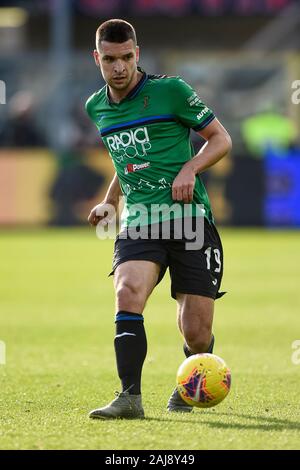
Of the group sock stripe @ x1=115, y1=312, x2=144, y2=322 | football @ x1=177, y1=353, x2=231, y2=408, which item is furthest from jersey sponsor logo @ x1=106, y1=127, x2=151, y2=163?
football @ x1=177, y1=353, x2=231, y2=408

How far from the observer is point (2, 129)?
28828mm

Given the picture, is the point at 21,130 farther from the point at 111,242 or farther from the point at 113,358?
the point at 113,358

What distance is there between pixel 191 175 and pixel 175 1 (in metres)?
26.5

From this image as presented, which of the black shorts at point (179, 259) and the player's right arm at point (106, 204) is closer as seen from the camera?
the black shorts at point (179, 259)

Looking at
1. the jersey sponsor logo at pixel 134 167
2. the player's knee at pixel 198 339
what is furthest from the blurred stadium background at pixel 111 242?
the jersey sponsor logo at pixel 134 167

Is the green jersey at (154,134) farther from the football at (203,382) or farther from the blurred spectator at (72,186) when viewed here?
the blurred spectator at (72,186)

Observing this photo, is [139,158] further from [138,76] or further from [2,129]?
[2,129]

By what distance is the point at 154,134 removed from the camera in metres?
7.25

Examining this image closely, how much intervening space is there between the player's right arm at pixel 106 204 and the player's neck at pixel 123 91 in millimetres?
619

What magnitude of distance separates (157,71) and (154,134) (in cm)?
2386

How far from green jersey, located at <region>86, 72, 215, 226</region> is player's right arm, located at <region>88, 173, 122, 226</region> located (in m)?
0.24

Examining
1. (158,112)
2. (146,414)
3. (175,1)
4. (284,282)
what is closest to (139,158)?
(158,112)

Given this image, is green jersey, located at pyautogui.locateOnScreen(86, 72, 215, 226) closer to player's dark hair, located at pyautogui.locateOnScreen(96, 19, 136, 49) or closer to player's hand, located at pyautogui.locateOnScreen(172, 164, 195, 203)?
player's hand, located at pyautogui.locateOnScreen(172, 164, 195, 203)

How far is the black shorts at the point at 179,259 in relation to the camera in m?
7.13
